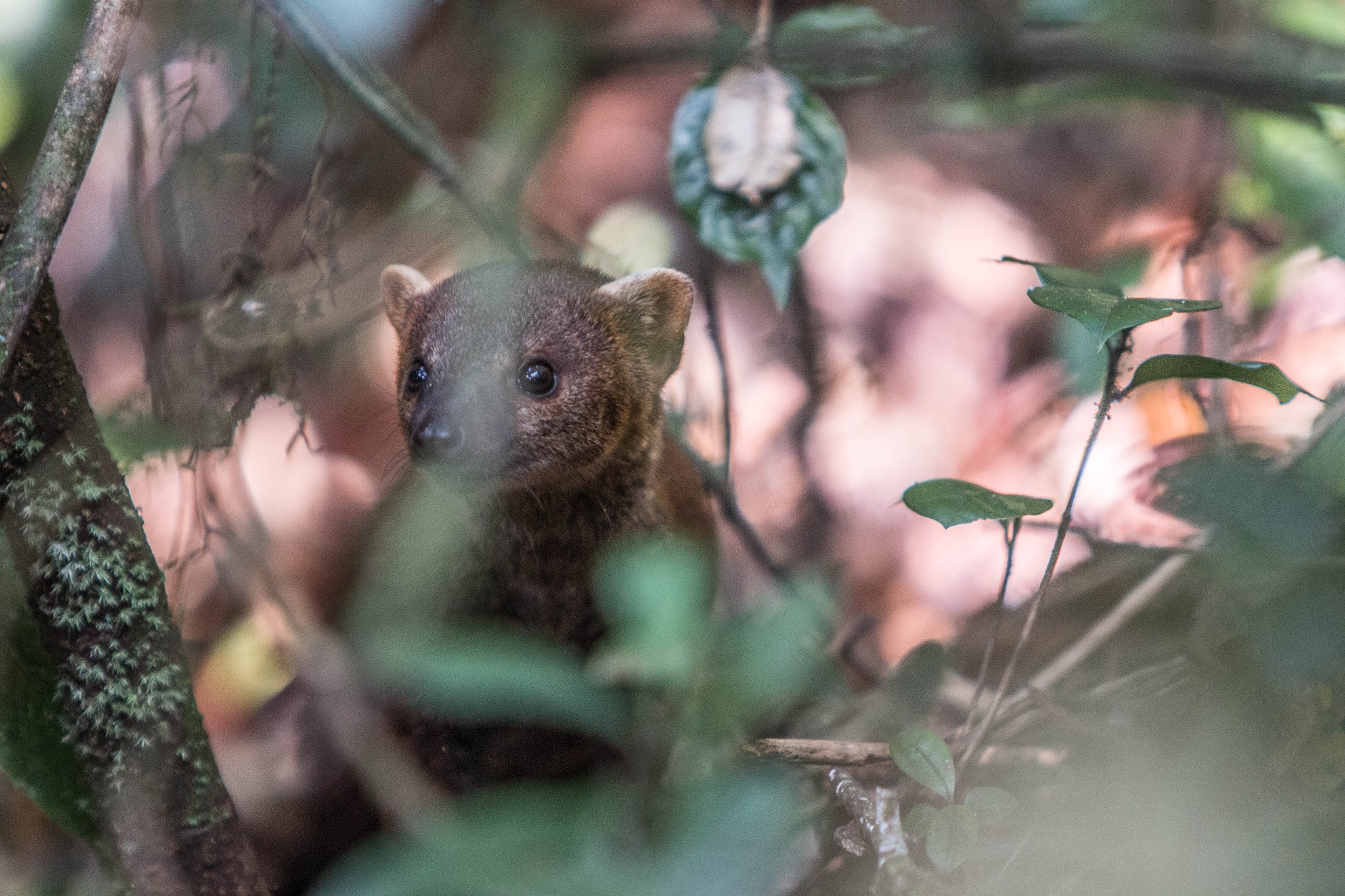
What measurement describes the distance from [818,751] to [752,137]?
1537 mm

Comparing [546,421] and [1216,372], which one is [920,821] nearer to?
[1216,372]

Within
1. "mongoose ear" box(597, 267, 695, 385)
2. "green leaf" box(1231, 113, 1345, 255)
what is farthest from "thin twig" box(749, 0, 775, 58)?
"green leaf" box(1231, 113, 1345, 255)

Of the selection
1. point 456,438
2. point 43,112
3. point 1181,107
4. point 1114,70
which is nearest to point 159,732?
point 456,438

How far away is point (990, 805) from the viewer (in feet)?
6.68

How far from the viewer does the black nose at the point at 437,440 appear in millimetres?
2600

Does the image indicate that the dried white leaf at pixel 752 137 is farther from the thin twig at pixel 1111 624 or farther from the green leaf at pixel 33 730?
the green leaf at pixel 33 730

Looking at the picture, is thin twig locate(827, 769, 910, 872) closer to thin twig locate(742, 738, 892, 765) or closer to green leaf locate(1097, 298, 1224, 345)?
thin twig locate(742, 738, 892, 765)

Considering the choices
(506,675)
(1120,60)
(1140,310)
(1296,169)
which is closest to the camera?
(1140,310)

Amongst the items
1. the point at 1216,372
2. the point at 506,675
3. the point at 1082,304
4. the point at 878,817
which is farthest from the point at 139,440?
the point at 1216,372

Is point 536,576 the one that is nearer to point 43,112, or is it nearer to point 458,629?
point 458,629

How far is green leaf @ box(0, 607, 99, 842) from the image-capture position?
2021 millimetres

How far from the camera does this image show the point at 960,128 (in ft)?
15.6

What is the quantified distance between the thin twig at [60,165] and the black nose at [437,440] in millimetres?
905

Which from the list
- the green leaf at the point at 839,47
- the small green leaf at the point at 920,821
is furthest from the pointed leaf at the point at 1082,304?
the green leaf at the point at 839,47
